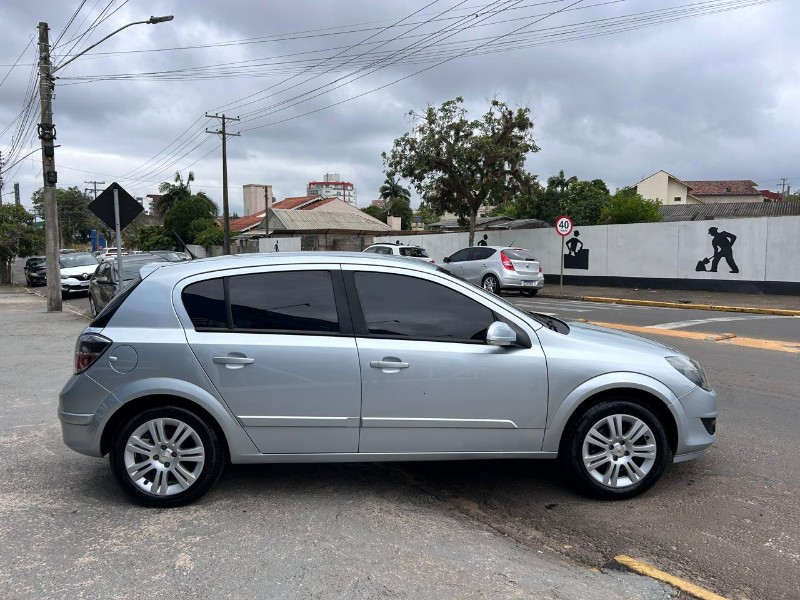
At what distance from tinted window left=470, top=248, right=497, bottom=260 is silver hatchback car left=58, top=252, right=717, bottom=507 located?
15.6 m

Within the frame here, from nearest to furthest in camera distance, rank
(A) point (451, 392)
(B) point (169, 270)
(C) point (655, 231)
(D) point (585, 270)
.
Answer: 1. (A) point (451, 392)
2. (B) point (169, 270)
3. (C) point (655, 231)
4. (D) point (585, 270)

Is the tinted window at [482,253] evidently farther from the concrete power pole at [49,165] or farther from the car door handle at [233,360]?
the car door handle at [233,360]

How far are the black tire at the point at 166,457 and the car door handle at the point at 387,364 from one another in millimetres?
1107

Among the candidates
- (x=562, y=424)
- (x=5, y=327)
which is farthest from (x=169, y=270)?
(x=5, y=327)

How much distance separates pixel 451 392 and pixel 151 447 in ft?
6.23

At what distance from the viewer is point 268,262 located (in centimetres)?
411

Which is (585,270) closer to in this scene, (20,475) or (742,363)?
(742,363)

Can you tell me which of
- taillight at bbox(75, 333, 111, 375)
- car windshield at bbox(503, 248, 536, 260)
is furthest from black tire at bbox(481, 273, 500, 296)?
taillight at bbox(75, 333, 111, 375)

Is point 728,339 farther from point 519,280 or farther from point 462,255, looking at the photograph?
point 462,255

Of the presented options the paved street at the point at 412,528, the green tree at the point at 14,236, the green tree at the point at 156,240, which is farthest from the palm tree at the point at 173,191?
the paved street at the point at 412,528

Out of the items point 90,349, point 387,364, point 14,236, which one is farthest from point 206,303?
point 14,236

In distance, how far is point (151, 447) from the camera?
388 centimetres

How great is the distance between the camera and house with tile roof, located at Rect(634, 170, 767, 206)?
72.9 m

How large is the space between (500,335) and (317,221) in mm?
47169
